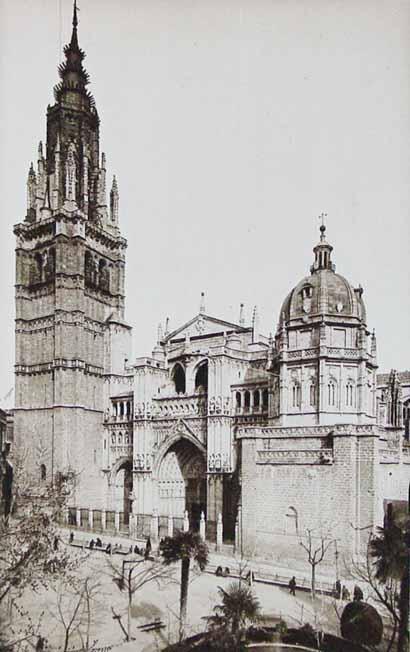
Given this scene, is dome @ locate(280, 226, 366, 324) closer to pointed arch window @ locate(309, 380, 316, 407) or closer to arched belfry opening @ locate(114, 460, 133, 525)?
pointed arch window @ locate(309, 380, 316, 407)

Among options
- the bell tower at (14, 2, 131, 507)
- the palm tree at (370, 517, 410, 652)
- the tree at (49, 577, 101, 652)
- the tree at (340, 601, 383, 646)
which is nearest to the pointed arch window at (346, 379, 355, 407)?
the palm tree at (370, 517, 410, 652)

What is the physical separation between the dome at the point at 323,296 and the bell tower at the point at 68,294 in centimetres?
1718

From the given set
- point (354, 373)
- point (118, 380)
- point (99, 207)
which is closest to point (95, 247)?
point (99, 207)

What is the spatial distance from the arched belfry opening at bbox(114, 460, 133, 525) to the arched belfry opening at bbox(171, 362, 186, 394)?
6.95 metres

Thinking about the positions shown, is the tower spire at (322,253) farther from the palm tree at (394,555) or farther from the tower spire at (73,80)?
the tower spire at (73,80)

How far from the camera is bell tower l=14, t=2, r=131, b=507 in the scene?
139 ft

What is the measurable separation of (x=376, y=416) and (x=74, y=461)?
2219 centimetres

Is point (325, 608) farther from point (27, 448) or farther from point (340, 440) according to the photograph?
point (27, 448)

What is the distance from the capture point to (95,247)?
4644 centimetres

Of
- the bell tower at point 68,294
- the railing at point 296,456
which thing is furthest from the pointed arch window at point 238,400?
the bell tower at point 68,294

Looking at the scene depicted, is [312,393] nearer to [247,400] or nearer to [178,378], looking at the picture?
[247,400]

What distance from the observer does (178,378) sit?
43.3 metres

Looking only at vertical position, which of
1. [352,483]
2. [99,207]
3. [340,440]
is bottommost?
[352,483]

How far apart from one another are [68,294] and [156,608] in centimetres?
2763
